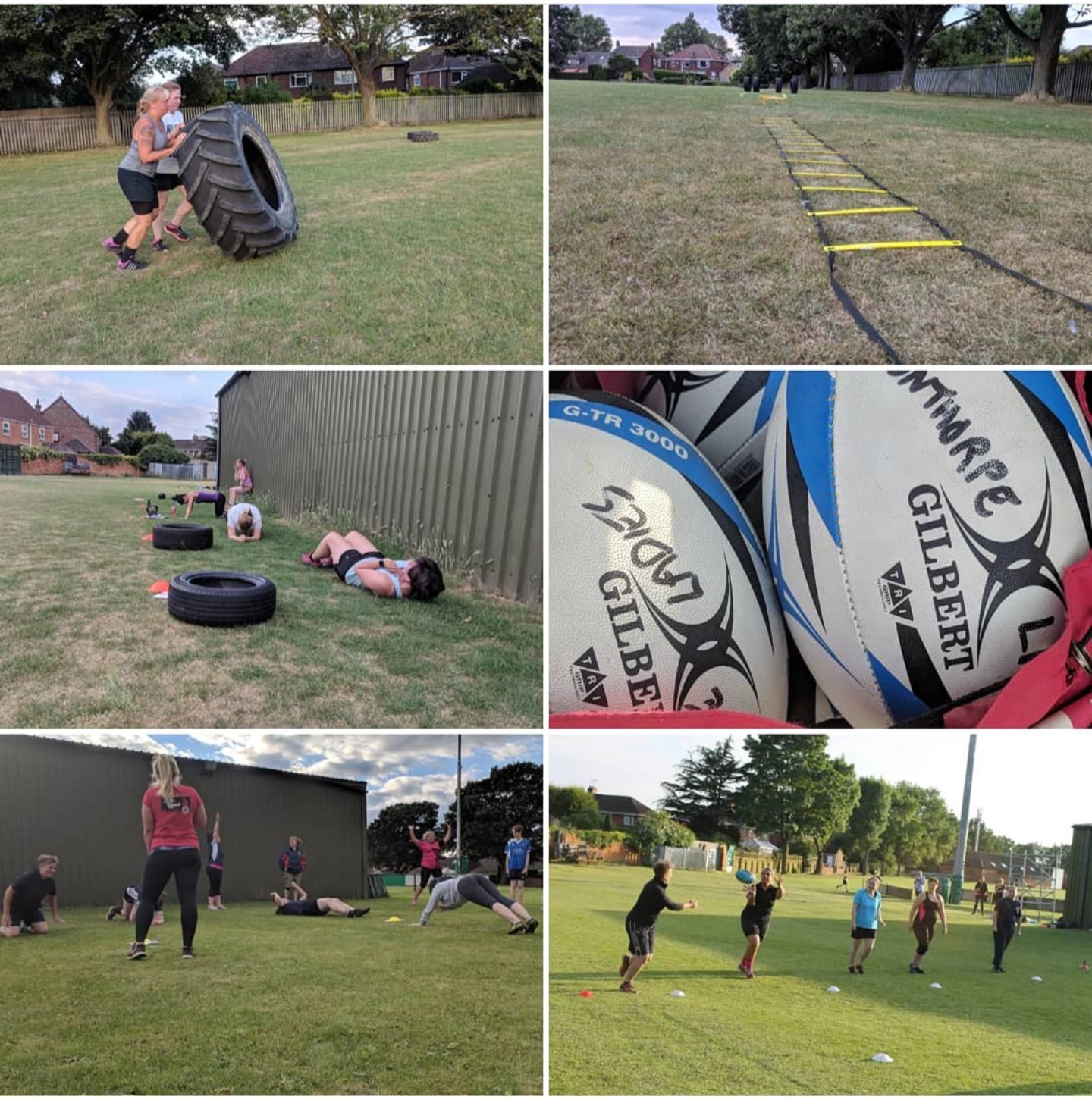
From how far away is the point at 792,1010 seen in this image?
2.42 m

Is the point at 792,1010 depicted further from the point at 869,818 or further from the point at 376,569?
the point at 376,569

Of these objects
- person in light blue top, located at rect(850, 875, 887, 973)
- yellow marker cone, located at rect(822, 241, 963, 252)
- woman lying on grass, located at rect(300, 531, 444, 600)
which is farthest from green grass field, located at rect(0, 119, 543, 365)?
person in light blue top, located at rect(850, 875, 887, 973)

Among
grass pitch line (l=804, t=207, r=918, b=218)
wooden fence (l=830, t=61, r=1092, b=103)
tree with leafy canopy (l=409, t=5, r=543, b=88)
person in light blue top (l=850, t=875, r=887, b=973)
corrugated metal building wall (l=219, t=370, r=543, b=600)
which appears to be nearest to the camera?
person in light blue top (l=850, t=875, r=887, b=973)

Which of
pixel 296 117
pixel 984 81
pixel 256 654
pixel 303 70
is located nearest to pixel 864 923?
pixel 256 654

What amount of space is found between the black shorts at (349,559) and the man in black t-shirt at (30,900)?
7.04ft

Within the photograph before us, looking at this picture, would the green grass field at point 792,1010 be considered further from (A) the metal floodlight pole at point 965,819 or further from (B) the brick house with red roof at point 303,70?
(B) the brick house with red roof at point 303,70

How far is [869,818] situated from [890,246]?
2.93 metres

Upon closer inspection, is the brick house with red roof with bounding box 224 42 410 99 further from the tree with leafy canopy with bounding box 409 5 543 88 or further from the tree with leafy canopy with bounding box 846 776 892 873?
the tree with leafy canopy with bounding box 846 776 892 873

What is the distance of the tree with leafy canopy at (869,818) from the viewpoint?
234 centimetres

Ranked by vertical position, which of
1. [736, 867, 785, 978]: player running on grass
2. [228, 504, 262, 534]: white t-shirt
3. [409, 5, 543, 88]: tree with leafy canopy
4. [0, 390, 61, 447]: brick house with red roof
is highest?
[409, 5, 543, 88]: tree with leafy canopy

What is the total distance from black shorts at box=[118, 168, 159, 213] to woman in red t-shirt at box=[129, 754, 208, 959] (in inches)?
146

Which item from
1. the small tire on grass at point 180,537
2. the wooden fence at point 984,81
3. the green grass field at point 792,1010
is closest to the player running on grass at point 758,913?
the green grass field at point 792,1010

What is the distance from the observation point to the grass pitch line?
4.55m

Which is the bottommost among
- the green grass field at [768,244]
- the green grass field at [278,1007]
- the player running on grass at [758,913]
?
the green grass field at [278,1007]
